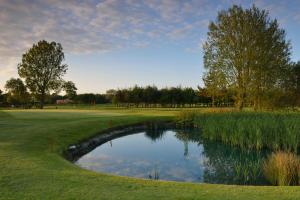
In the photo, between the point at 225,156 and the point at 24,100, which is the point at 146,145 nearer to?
the point at 225,156

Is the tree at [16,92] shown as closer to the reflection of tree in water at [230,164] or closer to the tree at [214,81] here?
the tree at [214,81]

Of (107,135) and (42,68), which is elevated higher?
(42,68)

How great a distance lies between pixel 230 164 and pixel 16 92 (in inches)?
2784

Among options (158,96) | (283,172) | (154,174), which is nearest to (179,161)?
(154,174)

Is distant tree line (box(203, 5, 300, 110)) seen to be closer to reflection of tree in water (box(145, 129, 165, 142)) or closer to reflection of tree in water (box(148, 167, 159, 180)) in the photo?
reflection of tree in water (box(145, 129, 165, 142))

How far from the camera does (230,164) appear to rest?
13508mm

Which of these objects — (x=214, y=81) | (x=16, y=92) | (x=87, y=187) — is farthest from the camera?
(x=16, y=92)

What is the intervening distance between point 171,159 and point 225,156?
2.63 meters

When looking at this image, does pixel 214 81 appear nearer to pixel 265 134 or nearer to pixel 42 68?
pixel 265 134

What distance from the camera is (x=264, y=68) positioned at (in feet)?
108

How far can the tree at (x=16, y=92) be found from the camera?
7444 cm

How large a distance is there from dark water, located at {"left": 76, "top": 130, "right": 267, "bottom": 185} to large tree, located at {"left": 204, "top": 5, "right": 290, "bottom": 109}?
48.1 feet

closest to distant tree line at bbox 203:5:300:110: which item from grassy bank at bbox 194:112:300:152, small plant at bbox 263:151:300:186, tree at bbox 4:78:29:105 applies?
grassy bank at bbox 194:112:300:152

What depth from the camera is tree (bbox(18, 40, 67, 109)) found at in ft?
198
